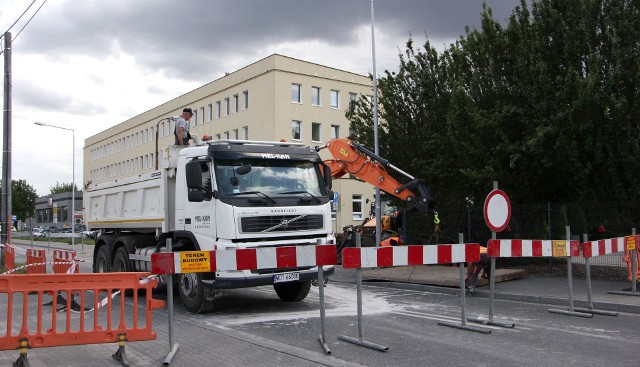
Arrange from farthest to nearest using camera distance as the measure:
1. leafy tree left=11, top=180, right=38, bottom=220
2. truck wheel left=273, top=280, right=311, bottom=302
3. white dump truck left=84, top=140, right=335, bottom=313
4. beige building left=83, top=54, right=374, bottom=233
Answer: leafy tree left=11, top=180, right=38, bottom=220, beige building left=83, top=54, right=374, bottom=233, truck wheel left=273, top=280, right=311, bottom=302, white dump truck left=84, top=140, right=335, bottom=313

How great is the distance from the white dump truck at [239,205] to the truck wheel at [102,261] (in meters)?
2.09

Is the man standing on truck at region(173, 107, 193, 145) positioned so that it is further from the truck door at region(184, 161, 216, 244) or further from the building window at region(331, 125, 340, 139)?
the building window at region(331, 125, 340, 139)

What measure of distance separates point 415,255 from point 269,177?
3.21 metres

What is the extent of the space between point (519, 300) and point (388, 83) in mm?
10311

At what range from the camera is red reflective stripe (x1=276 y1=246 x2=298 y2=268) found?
25.3 feet

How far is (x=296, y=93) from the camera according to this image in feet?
157

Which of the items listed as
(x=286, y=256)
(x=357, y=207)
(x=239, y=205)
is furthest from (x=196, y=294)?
(x=357, y=207)

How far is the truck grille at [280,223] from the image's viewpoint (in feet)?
32.3

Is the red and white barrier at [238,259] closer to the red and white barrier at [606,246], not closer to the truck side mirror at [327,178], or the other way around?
the truck side mirror at [327,178]

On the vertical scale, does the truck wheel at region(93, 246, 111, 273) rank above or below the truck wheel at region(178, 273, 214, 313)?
above

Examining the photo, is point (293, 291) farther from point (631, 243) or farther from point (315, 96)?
point (315, 96)

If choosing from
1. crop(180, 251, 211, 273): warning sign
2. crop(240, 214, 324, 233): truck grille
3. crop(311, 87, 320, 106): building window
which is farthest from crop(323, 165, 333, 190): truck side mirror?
crop(311, 87, 320, 106): building window

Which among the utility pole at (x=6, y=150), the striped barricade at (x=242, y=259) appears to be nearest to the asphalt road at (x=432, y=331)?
the striped barricade at (x=242, y=259)

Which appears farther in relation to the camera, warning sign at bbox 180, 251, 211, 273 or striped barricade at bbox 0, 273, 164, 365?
warning sign at bbox 180, 251, 211, 273
